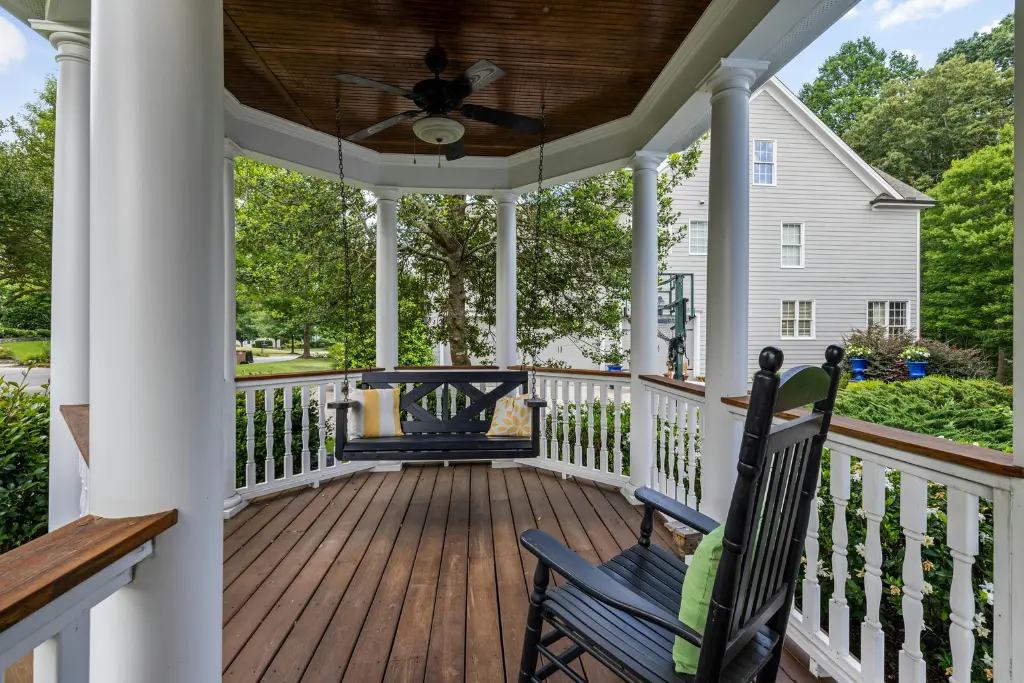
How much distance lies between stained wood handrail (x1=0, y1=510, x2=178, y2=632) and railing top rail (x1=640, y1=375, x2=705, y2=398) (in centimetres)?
248

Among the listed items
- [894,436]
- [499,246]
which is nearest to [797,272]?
[499,246]

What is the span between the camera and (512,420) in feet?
11.3

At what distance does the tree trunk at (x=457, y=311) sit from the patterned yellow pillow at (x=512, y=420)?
2980 mm

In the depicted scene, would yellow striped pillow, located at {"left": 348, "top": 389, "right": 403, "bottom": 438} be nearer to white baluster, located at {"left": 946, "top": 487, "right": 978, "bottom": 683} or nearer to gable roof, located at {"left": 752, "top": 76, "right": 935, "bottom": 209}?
white baluster, located at {"left": 946, "top": 487, "right": 978, "bottom": 683}

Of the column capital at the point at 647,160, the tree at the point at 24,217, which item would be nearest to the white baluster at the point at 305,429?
the column capital at the point at 647,160

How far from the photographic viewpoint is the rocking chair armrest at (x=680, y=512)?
1367 millimetres

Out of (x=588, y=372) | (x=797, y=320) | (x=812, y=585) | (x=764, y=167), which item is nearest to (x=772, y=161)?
(x=764, y=167)

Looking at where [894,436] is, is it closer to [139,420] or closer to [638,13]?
[139,420]

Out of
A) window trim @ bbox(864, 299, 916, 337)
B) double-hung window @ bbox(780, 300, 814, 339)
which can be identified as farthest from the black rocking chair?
window trim @ bbox(864, 299, 916, 337)

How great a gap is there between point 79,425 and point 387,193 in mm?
3252

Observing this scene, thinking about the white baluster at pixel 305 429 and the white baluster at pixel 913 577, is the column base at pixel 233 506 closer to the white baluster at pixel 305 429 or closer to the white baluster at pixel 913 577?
the white baluster at pixel 305 429

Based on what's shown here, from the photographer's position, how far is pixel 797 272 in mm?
10734

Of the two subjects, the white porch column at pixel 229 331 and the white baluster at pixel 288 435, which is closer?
the white porch column at pixel 229 331

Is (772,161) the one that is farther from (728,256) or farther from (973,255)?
(728,256)
